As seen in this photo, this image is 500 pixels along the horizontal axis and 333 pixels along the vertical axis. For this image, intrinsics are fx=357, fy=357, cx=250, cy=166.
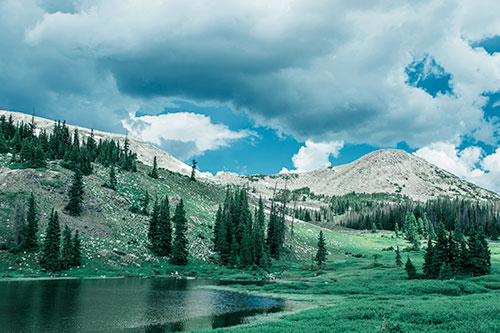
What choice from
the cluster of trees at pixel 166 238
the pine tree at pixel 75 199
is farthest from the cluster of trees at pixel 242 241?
the pine tree at pixel 75 199

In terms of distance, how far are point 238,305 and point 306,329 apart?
69.8 feet

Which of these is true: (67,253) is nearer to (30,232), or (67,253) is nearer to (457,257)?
(30,232)

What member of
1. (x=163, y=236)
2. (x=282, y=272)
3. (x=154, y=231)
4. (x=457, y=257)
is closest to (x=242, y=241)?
(x=282, y=272)

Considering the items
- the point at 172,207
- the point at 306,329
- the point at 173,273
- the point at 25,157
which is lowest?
the point at 173,273

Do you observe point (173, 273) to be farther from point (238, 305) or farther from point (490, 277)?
point (490, 277)

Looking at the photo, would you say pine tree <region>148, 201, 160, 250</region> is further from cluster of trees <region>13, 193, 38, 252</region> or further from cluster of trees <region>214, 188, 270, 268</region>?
cluster of trees <region>13, 193, 38, 252</region>

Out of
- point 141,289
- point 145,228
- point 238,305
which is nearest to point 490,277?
point 238,305

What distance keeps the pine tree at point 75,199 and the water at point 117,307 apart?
3372 centimetres

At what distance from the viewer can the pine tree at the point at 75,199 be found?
92.0 metres

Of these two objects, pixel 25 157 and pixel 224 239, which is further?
pixel 25 157

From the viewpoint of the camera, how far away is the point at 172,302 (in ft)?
156

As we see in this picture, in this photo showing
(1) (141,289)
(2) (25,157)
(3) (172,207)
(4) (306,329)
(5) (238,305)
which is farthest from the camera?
(3) (172,207)

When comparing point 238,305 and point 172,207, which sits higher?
point 172,207

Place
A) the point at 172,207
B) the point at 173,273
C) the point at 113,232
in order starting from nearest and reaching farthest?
the point at 173,273 < the point at 113,232 < the point at 172,207
